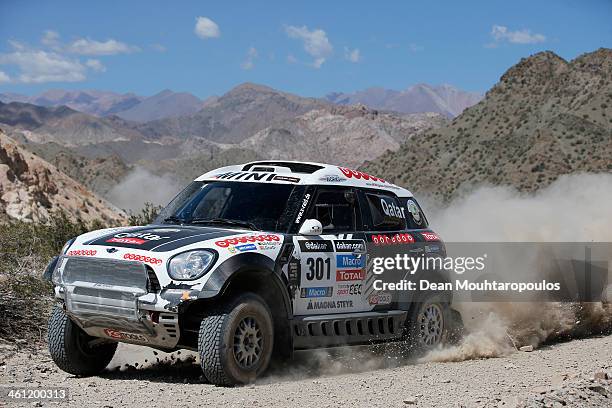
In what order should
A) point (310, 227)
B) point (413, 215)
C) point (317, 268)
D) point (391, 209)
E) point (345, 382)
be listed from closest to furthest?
point (345, 382)
point (310, 227)
point (317, 268)
point (391, 209)
point (413, 215)

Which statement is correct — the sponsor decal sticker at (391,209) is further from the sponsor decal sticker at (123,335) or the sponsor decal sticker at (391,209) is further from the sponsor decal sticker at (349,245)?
the sponsor decal sticker at (123,335)

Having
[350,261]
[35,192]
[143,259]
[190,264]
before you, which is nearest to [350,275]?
[350,261]

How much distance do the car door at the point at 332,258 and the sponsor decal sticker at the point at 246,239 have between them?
30 cm

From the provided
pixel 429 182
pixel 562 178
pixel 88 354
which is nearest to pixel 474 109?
pixel 429 182

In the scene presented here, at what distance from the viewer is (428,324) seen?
9.86 m

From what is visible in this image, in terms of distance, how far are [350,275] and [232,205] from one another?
1.42m

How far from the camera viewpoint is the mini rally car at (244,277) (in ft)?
23.6

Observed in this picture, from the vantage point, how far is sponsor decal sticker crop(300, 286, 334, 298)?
8.12 meters

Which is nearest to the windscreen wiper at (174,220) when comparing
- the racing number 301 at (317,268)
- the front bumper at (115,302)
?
the front bumper at (115,302)

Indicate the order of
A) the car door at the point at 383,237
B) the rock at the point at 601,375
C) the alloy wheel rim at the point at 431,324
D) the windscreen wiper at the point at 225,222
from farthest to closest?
the alloy wheel rim at the point at 431,324
the car door at the point at 383,237
the windscreen wiper at the point at 225,222
the rock at the point at 601,375

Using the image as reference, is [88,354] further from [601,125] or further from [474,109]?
[474,109]

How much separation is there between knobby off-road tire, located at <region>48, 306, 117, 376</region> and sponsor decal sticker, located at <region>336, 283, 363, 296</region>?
2.42 meters

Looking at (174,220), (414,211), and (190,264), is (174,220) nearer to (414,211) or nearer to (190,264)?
(190,264)

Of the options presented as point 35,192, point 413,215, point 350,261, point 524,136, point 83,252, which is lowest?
point 350,261
